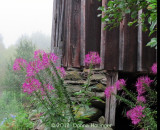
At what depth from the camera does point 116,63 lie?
112 inches

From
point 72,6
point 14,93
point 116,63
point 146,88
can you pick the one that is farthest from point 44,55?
point 14,93

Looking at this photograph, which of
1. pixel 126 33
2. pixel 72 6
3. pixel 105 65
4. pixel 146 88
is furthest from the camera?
pixel 72 6

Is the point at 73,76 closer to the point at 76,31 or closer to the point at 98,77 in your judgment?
the point at 98,77

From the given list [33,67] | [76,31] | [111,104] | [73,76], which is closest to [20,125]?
[73,76]

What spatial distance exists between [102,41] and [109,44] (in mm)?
158

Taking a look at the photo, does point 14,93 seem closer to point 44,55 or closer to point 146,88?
point 44,55

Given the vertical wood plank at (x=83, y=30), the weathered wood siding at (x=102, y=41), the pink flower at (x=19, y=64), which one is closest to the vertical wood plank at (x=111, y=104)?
the weathered wood siding at (x=102, y=41)

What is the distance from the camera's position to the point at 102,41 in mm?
3002

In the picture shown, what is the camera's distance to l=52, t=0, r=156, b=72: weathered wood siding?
103 inches

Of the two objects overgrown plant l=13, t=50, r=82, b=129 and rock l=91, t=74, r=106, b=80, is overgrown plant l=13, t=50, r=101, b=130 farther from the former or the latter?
rock l=91, t=74, r=106, b=80

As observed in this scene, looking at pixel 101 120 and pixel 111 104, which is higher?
pixel 111 104

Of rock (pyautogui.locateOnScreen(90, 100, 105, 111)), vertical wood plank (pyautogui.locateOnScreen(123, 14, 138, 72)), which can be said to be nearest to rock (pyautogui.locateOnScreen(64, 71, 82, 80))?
Answer: rock (pyautogui.locateOnScreen(90, 100, 105, 111))

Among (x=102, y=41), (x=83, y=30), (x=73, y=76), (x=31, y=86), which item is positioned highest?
(x=83, y=30)

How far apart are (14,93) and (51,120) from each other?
987cm
